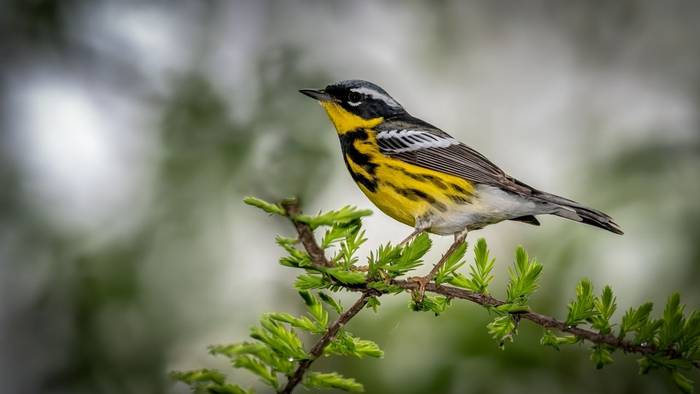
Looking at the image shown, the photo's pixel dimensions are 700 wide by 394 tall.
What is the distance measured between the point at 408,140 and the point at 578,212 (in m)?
0.95

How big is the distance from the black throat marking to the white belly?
1.19ft

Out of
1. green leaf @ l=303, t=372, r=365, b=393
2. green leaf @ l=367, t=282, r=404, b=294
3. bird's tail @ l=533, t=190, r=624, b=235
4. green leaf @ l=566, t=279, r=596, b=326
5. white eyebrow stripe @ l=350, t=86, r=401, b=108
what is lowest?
green leaf @ l=303, t=372, r=365, b=393

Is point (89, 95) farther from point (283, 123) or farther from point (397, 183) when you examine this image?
point (397, 183)

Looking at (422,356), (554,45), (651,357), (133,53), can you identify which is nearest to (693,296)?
(422,356)

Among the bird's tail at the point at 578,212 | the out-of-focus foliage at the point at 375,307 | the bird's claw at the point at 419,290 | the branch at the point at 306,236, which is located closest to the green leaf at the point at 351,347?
the out-of-focus foliage at the point at 375,307

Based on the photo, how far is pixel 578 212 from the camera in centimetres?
295

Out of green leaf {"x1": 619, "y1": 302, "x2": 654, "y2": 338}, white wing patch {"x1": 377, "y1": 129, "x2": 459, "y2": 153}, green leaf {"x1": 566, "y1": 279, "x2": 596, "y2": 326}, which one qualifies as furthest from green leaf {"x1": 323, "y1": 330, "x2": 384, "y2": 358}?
white wing patch {"x1": 377, "y1": 129, "x2": 459, "y2": 153}

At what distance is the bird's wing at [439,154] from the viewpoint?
3252 mm

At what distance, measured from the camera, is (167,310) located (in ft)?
13.9

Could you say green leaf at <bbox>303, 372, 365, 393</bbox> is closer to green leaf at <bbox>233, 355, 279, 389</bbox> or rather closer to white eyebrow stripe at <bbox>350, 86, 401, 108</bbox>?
green leaf at <bbox>233, 355, 279, 389</bbox>

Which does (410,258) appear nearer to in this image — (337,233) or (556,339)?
(337,233)

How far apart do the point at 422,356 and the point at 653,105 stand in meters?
3.31

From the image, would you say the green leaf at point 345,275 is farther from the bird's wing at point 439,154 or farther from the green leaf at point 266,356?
the bird's wing at point 439,154

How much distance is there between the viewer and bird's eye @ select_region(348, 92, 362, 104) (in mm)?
3639
